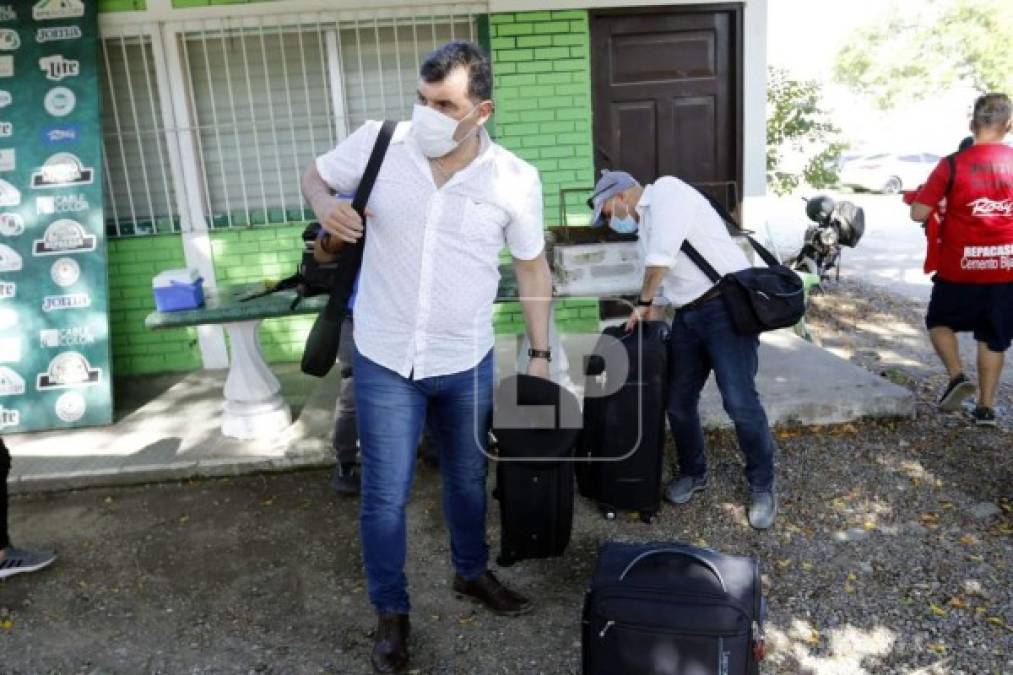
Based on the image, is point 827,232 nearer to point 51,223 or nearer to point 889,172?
point 51,223

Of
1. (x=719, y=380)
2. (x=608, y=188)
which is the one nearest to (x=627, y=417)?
(x=719, y=380)

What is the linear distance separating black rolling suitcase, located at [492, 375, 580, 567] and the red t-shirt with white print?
2746mm

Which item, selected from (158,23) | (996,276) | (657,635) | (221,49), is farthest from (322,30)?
(657,635)

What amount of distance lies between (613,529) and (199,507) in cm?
208

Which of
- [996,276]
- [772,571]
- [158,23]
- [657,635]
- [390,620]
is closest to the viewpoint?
[657,635]

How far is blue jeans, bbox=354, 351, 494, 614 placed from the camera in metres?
2.52

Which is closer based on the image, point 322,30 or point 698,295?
point 698,295

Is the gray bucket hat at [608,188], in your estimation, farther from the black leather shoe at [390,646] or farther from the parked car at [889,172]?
the parked car at [889,172]

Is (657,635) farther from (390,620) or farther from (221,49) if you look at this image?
(221,49)

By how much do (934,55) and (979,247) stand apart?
28.4 m

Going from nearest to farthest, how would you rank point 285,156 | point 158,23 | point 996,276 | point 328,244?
point 328,244 < point 996,276 < point 158,23 < point 285,156

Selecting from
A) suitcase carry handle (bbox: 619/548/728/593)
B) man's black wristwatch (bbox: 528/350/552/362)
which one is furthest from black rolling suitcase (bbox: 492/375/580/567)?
suitcase carry handle (bbox: 619/548/728/593)

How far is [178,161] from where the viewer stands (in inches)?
230

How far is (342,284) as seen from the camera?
252cm
